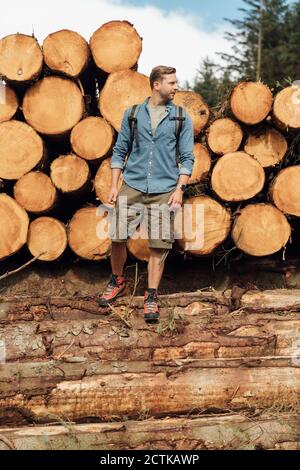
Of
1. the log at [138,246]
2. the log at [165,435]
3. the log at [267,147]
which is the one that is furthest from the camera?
the log at [138,246]

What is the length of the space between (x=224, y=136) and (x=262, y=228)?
0.77 metres

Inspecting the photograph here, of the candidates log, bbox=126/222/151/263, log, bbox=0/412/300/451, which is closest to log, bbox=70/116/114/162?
log, bbox=126/222/151/263

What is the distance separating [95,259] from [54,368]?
1.57 m

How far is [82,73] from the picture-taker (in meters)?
4.62

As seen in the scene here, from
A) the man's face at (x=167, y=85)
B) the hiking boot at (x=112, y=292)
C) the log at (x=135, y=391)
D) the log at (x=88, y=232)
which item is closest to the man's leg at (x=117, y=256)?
the hiking boot at (x=112, y=292)


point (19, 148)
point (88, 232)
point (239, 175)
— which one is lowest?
point (88, 232)

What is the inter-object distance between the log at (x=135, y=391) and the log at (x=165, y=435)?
0.50 ft

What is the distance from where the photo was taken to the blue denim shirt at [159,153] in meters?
3.90

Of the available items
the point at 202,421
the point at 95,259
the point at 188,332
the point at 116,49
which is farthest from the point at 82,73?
the point at 202,421

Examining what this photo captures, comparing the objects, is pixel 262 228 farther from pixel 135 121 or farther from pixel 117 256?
pixel 135 121

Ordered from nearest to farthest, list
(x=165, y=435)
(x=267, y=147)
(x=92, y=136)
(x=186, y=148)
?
(x=165, y=435) < (x=186, y=148) < (x=92, y=136) < (x=267, y=147)

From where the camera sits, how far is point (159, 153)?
12.9 ft

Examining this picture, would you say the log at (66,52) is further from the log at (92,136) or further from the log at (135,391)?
the log at (135,391)

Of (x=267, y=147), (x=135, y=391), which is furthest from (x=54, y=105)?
(x=135, y=391)
